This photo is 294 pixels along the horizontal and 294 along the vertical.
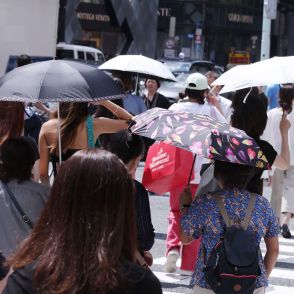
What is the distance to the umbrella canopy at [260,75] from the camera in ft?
19.7

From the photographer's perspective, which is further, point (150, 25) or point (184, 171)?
point (150, 25)

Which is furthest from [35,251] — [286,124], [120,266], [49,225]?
[286,124]

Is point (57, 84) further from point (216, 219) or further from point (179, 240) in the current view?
point (179, 240)

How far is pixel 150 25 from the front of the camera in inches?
1699

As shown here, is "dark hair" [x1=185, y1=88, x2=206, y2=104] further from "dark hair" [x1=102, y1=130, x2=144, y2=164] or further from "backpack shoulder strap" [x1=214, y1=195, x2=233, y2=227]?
"backpack shoulder strap" [x1=214, y1=195, x2=233, y2=227]

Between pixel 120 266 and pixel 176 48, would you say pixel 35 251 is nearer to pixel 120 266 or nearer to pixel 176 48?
pixel 120 266

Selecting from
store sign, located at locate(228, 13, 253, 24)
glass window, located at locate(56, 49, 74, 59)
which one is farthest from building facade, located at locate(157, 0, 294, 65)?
glass window, located at locate(56, 49, 74, 59)

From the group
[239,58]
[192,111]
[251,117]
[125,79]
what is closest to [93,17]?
[239,58]

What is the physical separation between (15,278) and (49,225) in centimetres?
19

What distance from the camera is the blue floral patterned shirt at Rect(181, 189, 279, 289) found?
4.09 m

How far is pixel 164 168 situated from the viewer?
5043 millimetres

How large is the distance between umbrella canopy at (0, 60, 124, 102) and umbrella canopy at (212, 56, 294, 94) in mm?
1291

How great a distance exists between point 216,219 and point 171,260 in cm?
328

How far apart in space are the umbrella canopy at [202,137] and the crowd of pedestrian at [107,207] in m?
0.10
